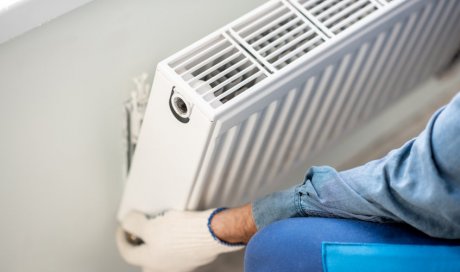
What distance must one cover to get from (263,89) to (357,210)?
18 centimetres

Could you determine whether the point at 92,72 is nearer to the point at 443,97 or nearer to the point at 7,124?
the point at 7,124

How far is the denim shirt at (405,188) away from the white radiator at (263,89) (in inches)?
4.3

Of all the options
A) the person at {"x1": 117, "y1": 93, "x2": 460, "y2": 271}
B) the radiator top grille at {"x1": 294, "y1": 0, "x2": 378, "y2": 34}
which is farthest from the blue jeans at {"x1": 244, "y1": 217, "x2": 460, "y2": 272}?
the radiator top grille at {"x1": 294, "y1": 0, "x2": 378, "y2": 34}

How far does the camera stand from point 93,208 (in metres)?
1.04

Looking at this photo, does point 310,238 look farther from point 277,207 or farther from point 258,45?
point 258,45

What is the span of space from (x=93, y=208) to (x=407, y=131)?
722 millimetres

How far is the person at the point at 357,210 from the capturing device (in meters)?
0.63

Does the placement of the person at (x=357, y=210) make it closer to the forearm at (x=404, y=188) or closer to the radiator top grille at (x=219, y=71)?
the forearm at (x=404, y=188)

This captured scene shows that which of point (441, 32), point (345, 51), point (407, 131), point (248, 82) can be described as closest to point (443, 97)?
point (407, 131)

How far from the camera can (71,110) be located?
84 cm

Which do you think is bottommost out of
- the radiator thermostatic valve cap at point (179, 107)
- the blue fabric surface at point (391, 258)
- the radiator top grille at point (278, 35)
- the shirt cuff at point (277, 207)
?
the shirt cuff at point (277, 207)

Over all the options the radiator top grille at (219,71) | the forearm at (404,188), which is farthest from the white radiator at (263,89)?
the forearm at (404,188)

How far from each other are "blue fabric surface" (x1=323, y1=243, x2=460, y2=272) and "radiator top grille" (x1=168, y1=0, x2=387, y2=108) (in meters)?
0.22

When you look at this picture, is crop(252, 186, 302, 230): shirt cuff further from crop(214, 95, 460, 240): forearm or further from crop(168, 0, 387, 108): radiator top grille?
crop(168, 0, 387, 108): radiator top grille
